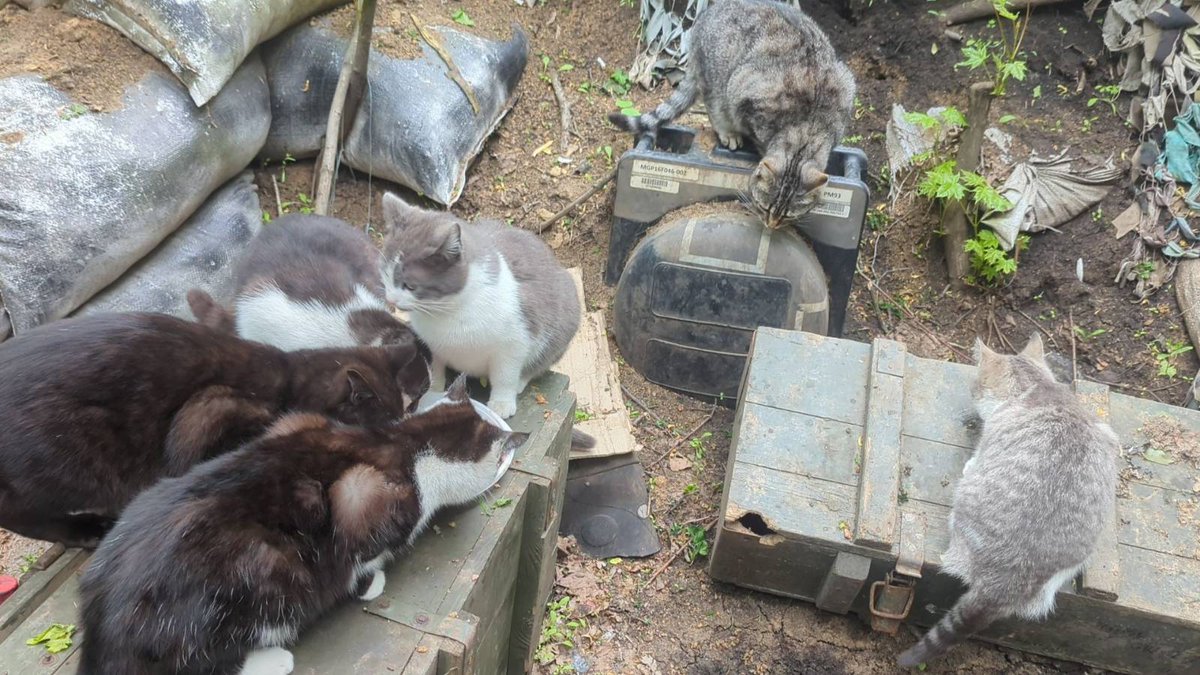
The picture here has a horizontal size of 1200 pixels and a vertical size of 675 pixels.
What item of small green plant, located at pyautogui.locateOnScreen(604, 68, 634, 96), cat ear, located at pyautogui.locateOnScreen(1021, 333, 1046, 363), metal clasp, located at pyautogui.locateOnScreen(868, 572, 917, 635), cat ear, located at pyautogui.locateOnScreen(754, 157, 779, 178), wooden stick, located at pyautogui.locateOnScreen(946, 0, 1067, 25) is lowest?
metal clasp, located at pyautogui.locateOnScreen(868, 572, 917, 635)

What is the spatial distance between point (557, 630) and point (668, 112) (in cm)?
316

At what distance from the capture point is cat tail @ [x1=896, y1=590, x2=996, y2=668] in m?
2.72

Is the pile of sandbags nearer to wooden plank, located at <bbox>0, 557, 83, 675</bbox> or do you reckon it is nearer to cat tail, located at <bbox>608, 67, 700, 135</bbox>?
cat tail, located at <bbox>608, 67, 700, 135</bbox>

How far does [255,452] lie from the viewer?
201cm

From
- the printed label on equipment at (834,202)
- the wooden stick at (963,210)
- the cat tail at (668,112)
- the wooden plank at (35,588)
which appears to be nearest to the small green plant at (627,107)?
the cat tail at (668,112)

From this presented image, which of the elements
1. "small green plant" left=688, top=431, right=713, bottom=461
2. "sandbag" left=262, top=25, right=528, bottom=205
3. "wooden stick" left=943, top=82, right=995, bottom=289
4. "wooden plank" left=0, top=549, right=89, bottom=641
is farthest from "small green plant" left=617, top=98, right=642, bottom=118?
"wooden plank" left=0, top=549, right=89, bottom=641

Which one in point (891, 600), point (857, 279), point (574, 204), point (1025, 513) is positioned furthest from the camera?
point (857, 279)

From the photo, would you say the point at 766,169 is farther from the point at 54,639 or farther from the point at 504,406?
the point at 54,639

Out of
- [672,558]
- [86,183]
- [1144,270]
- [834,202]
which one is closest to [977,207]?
[1144,270]

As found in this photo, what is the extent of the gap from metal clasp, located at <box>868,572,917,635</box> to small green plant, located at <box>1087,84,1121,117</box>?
13.7ft

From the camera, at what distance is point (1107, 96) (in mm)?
5301

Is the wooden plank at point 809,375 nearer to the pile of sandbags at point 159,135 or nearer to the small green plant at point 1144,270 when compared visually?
the pile of sandbags at point 159,135

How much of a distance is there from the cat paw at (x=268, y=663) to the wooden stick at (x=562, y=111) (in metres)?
4.19

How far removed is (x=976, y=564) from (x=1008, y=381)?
787 millimetres
